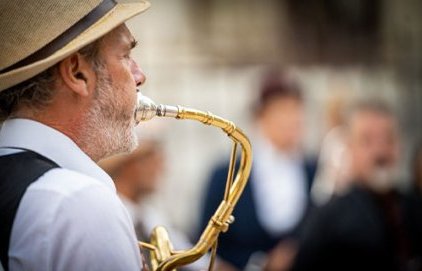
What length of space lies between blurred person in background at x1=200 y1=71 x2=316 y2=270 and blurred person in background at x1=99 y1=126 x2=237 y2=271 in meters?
0.21

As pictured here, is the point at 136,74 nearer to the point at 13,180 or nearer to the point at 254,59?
the point at 13,180

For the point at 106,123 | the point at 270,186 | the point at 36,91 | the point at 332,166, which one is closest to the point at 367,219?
the point at 270,186

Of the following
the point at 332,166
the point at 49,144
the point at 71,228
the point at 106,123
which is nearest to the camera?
the point at 71,228

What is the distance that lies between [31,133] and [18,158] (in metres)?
0.06

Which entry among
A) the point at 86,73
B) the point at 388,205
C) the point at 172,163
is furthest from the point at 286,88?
the point at 86,73

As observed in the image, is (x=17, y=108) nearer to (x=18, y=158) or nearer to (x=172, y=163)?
(x=18, y=158)

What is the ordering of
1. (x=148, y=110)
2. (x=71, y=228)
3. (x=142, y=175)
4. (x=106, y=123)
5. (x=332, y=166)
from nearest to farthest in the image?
1. (x=71, y=228)
2. (x=106, y=123)
3. (x=148, y=110)
4. (x=142, y=175)
5. (x=332, y=166)

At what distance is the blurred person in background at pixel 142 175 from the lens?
561 centimetres

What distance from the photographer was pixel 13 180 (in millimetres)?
2766

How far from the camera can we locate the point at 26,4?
2.91m

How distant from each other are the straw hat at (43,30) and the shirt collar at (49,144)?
10cm

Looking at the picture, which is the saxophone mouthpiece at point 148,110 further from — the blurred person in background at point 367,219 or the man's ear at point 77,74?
the blurred person in background at point 367,219

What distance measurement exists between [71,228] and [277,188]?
3.97 metres

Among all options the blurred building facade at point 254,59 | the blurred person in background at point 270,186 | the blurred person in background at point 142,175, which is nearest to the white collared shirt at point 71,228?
the blurred person in background at point 142,175
